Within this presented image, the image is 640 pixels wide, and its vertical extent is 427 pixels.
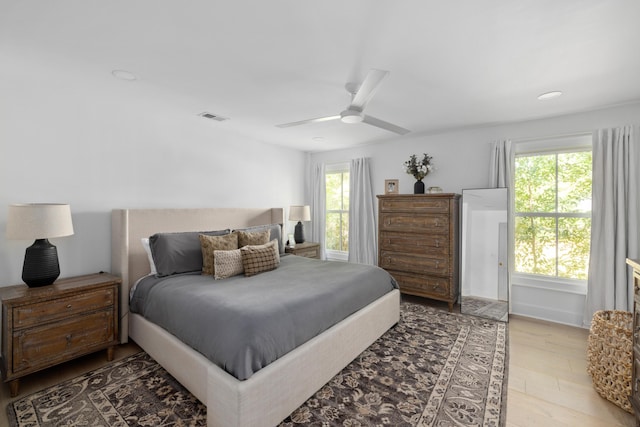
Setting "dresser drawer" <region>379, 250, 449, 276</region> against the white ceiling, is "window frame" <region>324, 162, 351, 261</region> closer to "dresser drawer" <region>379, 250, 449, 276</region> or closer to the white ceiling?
"dresser drawer" <region>379, 250, 449, 276</region>

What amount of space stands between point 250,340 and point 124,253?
6.52 ft

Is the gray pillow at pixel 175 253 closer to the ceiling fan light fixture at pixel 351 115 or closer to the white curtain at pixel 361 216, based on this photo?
the ceiling fan light fixture at pixel 351 115

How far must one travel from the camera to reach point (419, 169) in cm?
434

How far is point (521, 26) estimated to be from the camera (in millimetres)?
1796

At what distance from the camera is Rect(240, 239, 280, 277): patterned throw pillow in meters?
2.96

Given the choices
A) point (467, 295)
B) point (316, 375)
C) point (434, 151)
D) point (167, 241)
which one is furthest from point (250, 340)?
point (434, 151)

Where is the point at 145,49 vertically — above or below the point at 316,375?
above

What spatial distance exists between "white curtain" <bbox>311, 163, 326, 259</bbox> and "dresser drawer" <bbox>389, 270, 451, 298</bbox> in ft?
6.17

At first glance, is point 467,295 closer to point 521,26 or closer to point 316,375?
point 316,375

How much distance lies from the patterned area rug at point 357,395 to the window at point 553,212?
1593 mm

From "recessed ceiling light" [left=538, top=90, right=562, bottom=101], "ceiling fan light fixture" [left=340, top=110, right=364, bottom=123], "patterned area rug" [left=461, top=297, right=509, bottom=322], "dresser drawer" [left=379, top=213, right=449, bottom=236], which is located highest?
"recessed ceiling light" [left=538, top=90, right=562, bottom=101]

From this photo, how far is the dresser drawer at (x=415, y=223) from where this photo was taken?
3.86m

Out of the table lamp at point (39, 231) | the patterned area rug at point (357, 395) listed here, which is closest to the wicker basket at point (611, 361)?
the patterned area rug at point (357, 395)

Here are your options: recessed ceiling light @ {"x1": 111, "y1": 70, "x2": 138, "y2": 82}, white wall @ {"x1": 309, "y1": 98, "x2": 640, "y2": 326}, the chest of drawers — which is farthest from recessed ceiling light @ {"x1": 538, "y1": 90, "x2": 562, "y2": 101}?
recessed ceiling light @ {"x1": 111, "y1": 70, "x2": 138, "y2": 82}
